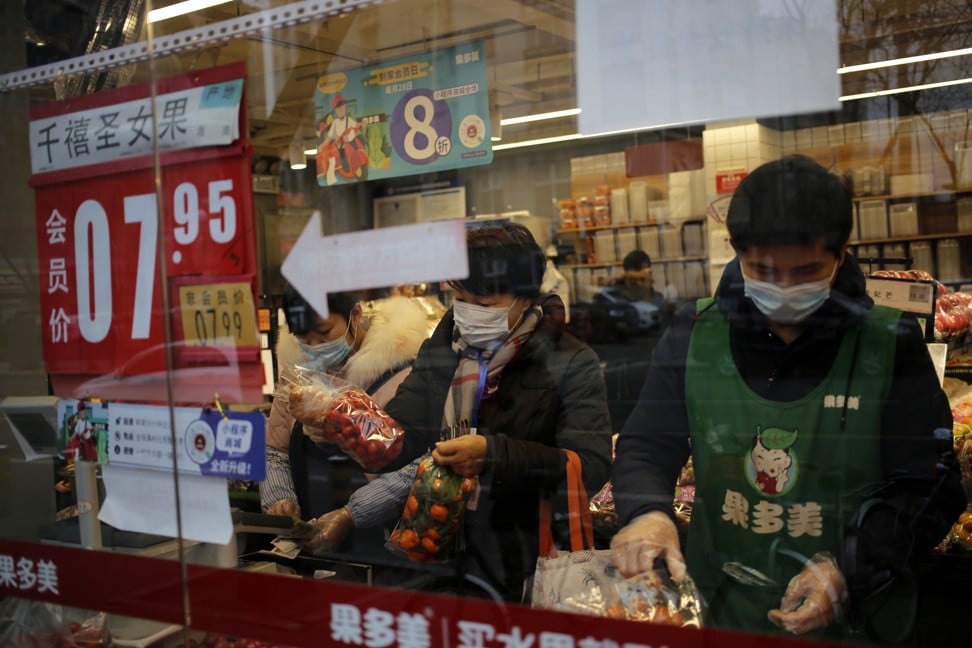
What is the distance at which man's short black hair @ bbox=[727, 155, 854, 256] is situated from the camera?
1853 millimetres

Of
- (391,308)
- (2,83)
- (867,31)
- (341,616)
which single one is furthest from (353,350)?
(867,31)

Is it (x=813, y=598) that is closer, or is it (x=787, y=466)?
(x=813, y=598)

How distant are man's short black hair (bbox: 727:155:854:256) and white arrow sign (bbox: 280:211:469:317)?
0.67 m

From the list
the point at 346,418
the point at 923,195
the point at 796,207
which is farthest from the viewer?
the point at 923,195

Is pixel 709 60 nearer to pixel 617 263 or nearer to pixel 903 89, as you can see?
pixel 903 89

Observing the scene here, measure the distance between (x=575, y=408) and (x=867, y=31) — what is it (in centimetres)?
130

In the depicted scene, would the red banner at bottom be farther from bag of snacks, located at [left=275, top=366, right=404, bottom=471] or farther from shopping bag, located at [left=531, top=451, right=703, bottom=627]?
bag of snacks, located at [left=275, top=366, right=404, bottom=471]

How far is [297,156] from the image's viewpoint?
95.2 inches

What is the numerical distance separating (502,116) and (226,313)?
3.58 feet

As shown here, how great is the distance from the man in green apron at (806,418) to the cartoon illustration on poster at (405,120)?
759 millimetres

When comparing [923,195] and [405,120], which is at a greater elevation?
[405,120]

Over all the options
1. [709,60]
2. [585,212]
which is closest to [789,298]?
[709,60]

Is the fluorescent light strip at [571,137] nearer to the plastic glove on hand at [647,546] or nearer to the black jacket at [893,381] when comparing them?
the black jacket at [893,381]

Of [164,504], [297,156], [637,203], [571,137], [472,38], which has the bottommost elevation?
[164,504]
